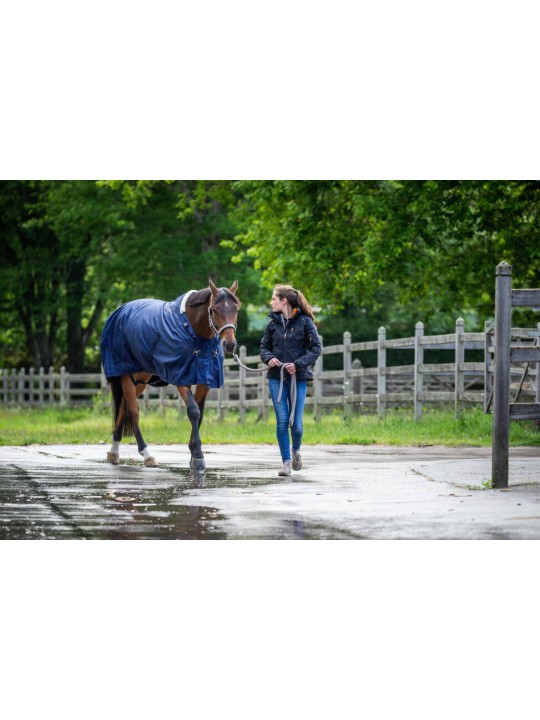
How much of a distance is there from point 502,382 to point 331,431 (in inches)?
352

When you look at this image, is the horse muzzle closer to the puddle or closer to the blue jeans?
the blue jeans

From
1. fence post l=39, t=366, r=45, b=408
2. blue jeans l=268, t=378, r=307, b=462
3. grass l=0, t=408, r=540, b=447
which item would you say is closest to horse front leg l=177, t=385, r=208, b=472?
blue jeans l=268, t=378, r=307, b=462

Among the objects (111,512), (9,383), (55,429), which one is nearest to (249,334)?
(9,383)

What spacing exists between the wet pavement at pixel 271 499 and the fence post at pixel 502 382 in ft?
0.83

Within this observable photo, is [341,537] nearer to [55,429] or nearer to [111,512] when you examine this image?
[111,512]

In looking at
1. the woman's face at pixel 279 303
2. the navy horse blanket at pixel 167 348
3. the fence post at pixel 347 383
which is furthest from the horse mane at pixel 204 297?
the fence post at pixel 347 383

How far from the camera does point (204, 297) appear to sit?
418 inches

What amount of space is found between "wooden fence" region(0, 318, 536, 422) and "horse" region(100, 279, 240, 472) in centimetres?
594

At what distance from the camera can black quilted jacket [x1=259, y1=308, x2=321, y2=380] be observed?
1039 centimetres

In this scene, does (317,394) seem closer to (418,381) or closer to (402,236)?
(418,381)

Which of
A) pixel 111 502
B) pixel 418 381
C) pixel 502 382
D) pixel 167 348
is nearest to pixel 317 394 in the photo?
pixel 418 381

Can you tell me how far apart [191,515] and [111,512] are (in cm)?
67

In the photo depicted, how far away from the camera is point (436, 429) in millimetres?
16641

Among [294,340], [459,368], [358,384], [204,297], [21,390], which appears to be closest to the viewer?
[294,340]
